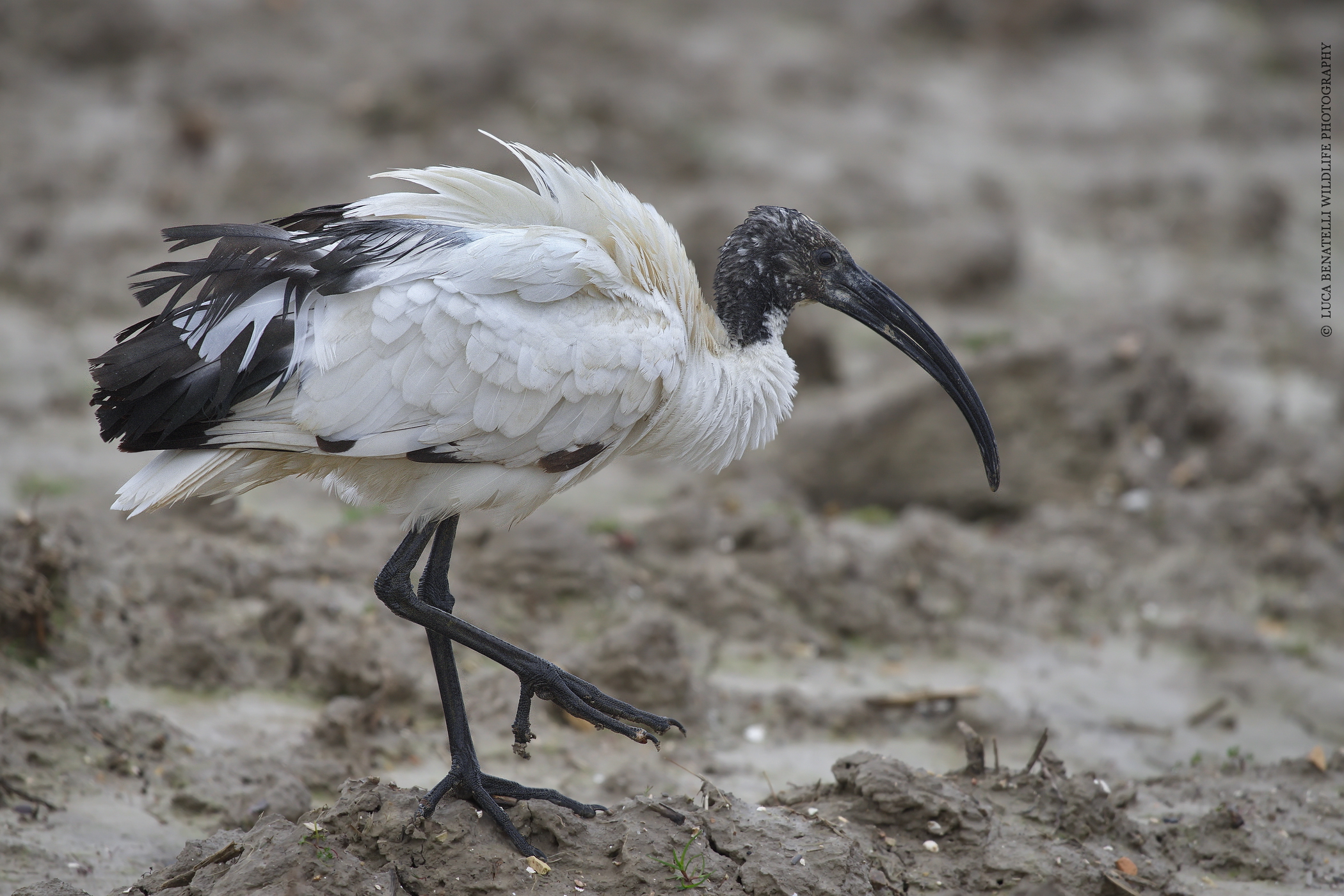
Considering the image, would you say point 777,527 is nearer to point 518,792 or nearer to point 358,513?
point 358,513

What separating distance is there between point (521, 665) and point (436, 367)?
104cm

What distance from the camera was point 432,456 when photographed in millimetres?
4188

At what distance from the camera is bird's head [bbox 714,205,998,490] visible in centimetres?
497

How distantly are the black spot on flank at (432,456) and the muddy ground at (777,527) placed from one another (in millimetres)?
1104

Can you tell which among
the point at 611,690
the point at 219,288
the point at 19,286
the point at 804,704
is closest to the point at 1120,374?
the point at 804,704

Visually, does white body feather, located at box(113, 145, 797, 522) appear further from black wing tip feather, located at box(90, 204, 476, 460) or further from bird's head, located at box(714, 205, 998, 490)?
bird's head, located at box(714, 205, 998, 490)

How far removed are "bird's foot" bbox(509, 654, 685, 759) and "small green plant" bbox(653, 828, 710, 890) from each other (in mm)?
362

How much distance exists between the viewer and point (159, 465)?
427 cm

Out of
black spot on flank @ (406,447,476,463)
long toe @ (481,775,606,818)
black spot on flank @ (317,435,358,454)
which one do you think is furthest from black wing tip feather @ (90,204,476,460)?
long toe @ (481,775,606,818)

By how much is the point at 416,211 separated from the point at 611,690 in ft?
8.76

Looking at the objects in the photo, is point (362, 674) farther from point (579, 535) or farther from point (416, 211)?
point (416, 211)

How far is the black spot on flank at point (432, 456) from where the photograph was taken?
13.7ft

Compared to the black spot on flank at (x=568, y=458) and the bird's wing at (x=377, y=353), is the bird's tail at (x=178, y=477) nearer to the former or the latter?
the bird's wing at (x=377, y=353)

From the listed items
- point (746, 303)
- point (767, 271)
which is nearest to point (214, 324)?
point (746, 303)
